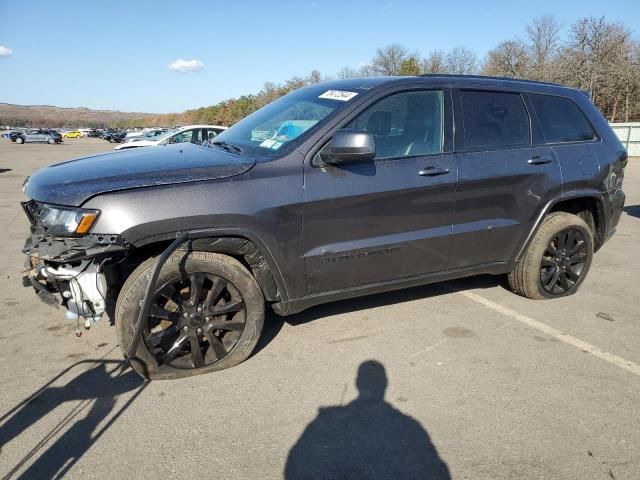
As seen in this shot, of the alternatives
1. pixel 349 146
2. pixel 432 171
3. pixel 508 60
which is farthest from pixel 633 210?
pixel 508 60

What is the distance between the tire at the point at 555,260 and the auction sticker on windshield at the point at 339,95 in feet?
6.75

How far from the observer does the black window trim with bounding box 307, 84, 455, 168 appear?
3.26 metres

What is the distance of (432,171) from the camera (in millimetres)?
3578

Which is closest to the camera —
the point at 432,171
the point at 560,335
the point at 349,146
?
the point at 349,146

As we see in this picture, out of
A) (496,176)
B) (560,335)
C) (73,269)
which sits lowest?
(560,335)

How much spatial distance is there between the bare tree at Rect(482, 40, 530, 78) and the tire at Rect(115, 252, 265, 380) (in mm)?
42140

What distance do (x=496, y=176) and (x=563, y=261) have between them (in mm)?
1296

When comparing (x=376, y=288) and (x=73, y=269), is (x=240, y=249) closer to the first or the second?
(x=73, y=269)

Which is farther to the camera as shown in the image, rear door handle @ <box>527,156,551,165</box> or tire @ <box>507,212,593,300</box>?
tire @ <box>507,212,593,300</box>

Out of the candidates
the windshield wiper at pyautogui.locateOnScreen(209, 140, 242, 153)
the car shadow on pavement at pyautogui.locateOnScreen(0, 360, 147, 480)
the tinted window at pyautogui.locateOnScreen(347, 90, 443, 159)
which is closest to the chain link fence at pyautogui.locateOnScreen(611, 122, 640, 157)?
the tinted window at pyautogui.locateOnScreen(347, 90, 443, 159)

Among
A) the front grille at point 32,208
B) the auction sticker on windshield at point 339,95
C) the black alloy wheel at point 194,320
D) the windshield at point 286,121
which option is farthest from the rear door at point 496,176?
the front grille at point 32,208

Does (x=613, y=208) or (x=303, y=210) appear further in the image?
(x=613, y=208)

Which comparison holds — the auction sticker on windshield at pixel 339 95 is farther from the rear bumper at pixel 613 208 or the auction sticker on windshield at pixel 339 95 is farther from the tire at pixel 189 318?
the rear bumper at pixel 613 208

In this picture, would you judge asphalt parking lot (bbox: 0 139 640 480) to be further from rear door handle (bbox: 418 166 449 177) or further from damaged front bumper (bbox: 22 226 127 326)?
rear door handle (bbox: 418 166 449 177)
